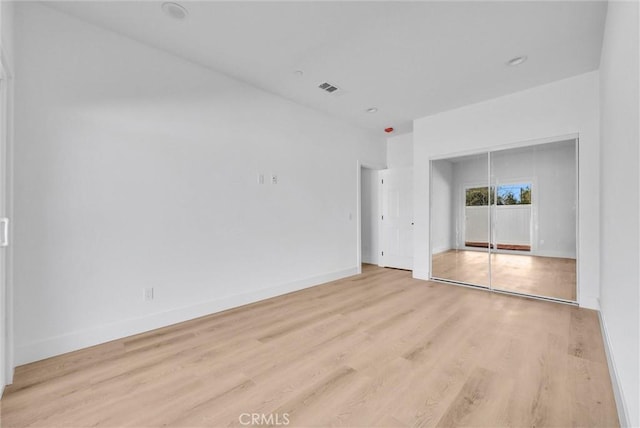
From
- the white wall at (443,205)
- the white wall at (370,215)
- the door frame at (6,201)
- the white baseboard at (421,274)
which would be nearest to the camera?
the door frame at (6,201)

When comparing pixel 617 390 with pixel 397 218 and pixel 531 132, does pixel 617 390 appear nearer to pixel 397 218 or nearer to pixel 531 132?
pixel 531 132

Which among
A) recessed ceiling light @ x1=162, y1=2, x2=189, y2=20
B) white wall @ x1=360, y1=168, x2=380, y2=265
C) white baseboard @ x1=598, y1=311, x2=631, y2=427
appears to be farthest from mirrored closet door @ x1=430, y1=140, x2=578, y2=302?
recessed ceiling light @ x1=162, y1=2, x2=189, y2=20

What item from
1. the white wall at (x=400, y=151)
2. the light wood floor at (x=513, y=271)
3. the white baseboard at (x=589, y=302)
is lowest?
the white baseboard at (x=589, y=302)

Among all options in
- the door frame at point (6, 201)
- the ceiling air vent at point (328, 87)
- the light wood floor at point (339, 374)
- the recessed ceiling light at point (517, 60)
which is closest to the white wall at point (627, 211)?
the light wood floor at point (339, 374)

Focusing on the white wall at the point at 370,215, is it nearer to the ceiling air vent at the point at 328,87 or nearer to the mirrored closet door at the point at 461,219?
the mirrored closet door at the point at 461,219

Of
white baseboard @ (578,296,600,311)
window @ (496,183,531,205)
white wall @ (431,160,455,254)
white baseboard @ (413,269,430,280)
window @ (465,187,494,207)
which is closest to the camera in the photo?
white baseboard @ (578,296,600,311)

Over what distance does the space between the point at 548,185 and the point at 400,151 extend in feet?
8.85

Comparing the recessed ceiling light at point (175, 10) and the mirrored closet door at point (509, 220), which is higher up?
the recessed ceiling light at point (175, 10)

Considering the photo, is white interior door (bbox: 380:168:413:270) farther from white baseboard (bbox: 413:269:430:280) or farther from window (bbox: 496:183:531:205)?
window (bbox: 496:183:531:205)

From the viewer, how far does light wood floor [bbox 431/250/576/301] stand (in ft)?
11.6

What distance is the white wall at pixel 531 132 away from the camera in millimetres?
3268

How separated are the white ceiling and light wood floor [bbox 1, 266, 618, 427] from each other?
278 cm

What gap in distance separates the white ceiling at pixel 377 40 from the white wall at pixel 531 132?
0.22 m

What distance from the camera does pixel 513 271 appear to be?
3.94m
